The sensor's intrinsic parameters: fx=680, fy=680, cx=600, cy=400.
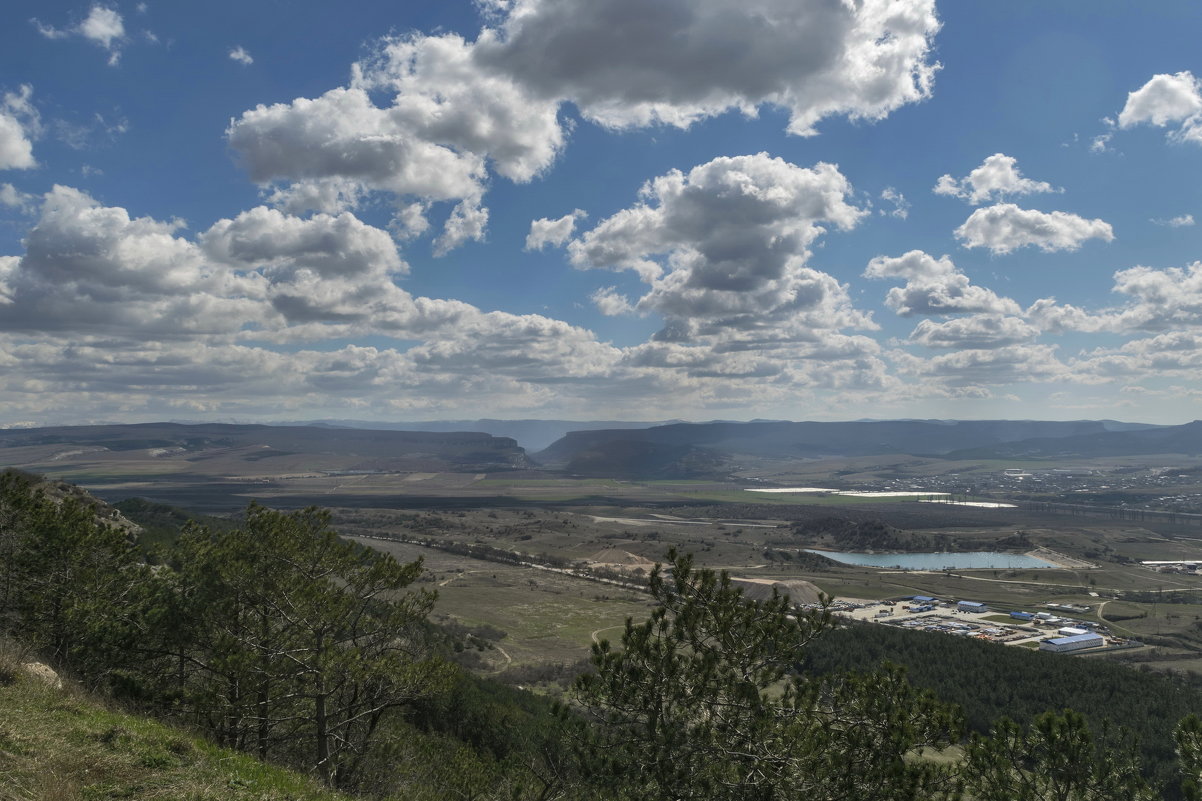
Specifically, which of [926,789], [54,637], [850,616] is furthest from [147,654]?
[850,616]

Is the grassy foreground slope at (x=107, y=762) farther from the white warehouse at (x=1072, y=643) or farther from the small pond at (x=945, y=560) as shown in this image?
the small pond at (x=945, y=560)

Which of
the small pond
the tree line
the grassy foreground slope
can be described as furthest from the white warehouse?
the grassy foreground slope

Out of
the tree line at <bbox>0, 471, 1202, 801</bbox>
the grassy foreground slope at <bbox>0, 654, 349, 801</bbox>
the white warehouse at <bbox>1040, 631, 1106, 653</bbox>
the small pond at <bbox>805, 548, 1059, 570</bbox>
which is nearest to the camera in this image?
the grassy foreground slope at <bbox>0, 654, 349, 801</bbox>

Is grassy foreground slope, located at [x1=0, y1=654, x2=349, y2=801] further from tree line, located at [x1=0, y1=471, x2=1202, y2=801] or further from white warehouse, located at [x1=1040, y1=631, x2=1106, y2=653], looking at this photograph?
white warehouse, located at [x1=1040, y1=631, x2=1106, y2=653]

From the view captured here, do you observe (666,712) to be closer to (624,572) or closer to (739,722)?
(739,722)

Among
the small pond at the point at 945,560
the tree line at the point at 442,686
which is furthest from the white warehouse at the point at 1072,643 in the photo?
the tree line at the point at 442,686

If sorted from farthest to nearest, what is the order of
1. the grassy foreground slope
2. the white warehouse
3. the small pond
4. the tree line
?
the small pond → the white warehouse → the tree line → the grassy foreground slope

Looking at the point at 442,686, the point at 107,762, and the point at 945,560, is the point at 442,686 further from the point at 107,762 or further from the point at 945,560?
the point at 945,560

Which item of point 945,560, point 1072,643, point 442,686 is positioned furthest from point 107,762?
point 945,560
